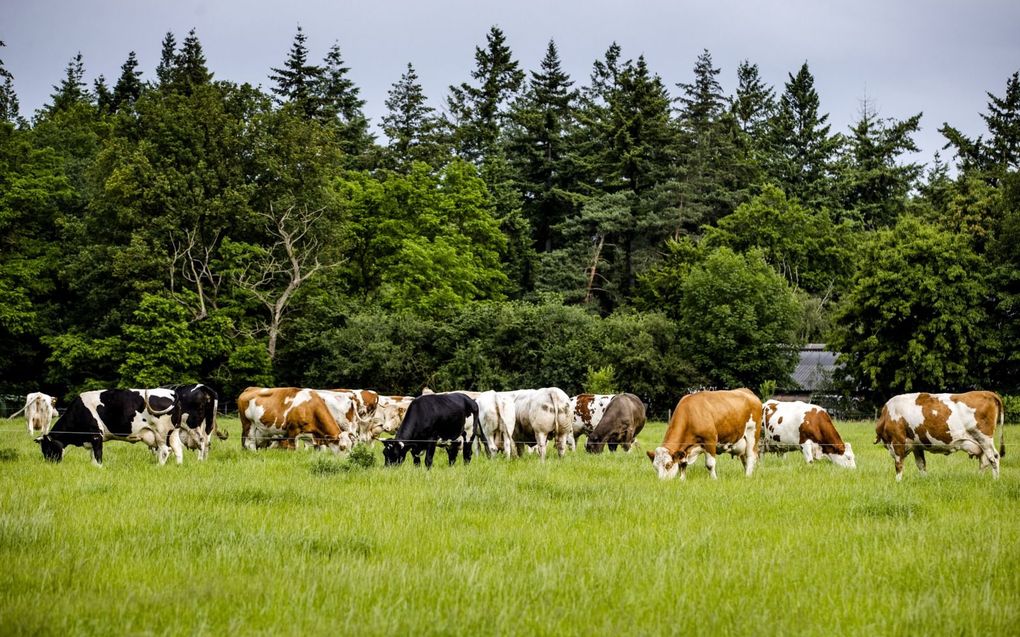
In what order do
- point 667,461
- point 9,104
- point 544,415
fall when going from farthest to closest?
1. point 9,104
2. point 544,415
3. point 667,461

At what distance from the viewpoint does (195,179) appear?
46.8 metres

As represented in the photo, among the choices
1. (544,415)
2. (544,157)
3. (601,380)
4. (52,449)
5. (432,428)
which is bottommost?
(52,449)

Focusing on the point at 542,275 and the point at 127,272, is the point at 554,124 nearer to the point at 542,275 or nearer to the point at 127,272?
the point at 542,275

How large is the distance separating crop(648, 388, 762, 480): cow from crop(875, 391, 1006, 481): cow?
7.62 feet

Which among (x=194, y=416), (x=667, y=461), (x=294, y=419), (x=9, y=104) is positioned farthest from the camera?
(x=9, y=104)

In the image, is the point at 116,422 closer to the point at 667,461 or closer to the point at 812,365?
the point at 667,461

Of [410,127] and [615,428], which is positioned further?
[410,127]

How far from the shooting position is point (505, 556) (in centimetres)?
748

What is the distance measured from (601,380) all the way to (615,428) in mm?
21979

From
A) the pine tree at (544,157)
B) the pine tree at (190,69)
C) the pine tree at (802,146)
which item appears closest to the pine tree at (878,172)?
the pine tree at (802,146)

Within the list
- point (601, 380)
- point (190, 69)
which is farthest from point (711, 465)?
point (190, 69)

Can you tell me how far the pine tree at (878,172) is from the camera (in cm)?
7019

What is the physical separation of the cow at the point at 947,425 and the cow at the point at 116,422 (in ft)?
42.8

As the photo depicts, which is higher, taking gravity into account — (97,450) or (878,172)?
(878,172)
